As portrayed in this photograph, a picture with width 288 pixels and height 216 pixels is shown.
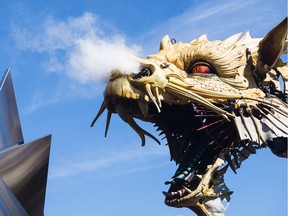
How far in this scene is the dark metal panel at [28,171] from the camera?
21.8ft

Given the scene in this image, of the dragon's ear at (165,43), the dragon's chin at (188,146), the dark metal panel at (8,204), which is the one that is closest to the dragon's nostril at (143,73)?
the dragon's chin at (188,146)

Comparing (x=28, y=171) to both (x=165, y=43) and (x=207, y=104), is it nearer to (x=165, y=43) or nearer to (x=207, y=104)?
(x=207, y=104)

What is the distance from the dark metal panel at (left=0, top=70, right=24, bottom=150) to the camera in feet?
23.2

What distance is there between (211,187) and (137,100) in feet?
6.01

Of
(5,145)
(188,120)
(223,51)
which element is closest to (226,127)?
(188,120)

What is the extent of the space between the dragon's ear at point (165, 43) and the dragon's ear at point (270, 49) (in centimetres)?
158

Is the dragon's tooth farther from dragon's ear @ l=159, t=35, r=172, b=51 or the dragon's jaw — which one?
dragon's ear @ l=159, t=35, r=172, b=51

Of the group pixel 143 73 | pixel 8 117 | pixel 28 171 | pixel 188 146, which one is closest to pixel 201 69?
pixel 143 73

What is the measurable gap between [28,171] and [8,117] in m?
0.82

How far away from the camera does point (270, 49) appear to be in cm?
946

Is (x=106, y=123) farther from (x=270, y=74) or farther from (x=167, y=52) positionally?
(x=270, y=74)

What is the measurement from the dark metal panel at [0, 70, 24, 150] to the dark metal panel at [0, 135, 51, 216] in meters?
0.24

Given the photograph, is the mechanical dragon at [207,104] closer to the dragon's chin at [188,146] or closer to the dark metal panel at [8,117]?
the dragon's chin at [188,146]

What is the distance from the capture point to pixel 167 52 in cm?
945
